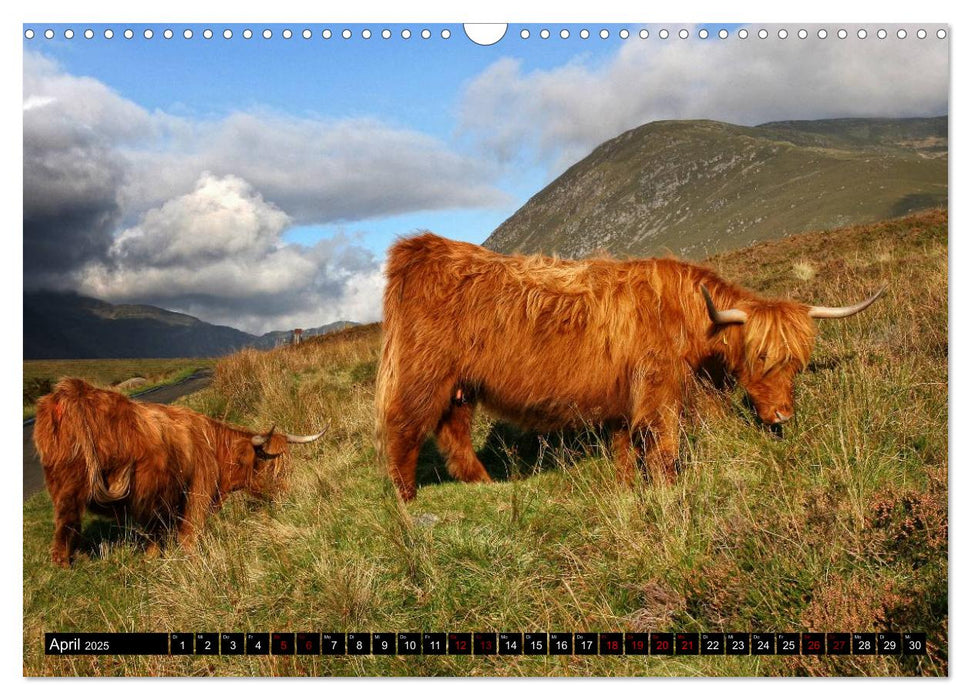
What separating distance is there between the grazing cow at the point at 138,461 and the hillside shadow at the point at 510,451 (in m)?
1.33

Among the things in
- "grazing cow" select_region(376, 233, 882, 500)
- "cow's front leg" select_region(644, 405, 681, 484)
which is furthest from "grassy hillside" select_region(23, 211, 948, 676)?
"grazing cow" select_region(376, 233, 882, 500)

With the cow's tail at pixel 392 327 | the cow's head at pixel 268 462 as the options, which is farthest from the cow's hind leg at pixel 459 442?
the cow's head at pixel 268 462

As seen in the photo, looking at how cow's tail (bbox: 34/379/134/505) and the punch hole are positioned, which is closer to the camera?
the punch hole

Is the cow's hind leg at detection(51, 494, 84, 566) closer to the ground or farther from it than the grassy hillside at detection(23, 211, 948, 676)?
closer to the ground

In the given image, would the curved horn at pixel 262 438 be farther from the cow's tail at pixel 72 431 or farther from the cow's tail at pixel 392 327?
the cow's tail at pixel 392 327

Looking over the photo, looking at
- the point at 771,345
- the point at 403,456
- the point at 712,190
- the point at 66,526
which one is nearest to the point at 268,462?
the point at 66,526

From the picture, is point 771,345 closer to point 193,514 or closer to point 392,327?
point 392,327

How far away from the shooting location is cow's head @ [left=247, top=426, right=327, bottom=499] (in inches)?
231

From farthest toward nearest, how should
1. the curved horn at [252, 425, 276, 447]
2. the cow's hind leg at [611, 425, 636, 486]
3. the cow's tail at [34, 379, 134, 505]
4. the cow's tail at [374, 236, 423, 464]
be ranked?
the curved horn at [252, 425, 276, 447], the cow's tail at [34, 379, 134, 505], the cow's tail at [374, 236, 423, 464], the cow's hind leg at [611, 425, 636, 486]

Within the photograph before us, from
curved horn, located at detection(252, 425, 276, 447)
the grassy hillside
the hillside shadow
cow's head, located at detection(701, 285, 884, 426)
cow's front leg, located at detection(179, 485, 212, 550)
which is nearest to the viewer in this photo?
the grassy hillside

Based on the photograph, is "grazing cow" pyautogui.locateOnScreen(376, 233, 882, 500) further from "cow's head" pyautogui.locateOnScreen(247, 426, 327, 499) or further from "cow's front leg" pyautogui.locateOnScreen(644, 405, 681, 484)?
"cow's head" pyautogui.locateOnScreen(247, 426, 327, 499)

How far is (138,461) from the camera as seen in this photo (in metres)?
4.86

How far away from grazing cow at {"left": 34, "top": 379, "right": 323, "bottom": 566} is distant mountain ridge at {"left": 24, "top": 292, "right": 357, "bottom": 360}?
1.57 ft
